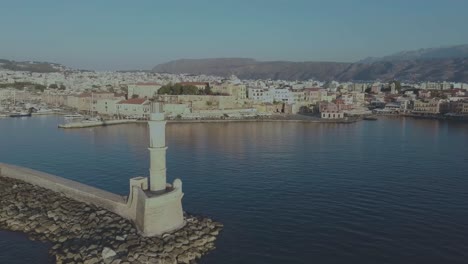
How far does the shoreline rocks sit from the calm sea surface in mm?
402

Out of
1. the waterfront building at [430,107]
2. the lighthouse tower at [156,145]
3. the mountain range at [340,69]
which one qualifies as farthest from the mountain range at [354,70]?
the lighthouse tower at [156,145]

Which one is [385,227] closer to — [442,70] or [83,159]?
[83,159]

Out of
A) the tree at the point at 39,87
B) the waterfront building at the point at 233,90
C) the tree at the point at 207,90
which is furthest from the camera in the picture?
the tree at the point at 39,87

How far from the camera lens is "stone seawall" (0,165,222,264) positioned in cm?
841

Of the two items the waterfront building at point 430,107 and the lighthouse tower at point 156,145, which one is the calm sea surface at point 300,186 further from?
the waterfront building at point 430,107

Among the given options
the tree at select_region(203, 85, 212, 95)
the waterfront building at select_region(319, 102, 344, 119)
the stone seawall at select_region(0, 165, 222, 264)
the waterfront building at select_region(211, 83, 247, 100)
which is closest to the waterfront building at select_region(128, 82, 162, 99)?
the tree at select_region(203, 85, 212, 95)

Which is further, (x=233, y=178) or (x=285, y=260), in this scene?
(x=233, y=178)

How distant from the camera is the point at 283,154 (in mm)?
20266

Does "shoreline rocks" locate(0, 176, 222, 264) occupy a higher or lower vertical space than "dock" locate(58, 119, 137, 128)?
lower

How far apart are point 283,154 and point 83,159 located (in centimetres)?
851

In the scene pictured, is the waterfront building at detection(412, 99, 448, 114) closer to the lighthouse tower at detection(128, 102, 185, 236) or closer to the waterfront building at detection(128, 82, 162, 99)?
the waterfront building at detection(128, 82, 162, 99)

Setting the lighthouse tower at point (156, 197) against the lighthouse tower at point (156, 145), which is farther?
the lighthouse tower at point (156, 145)

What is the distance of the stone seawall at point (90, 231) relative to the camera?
8406 mm

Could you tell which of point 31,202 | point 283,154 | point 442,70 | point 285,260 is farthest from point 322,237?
point 442,70
